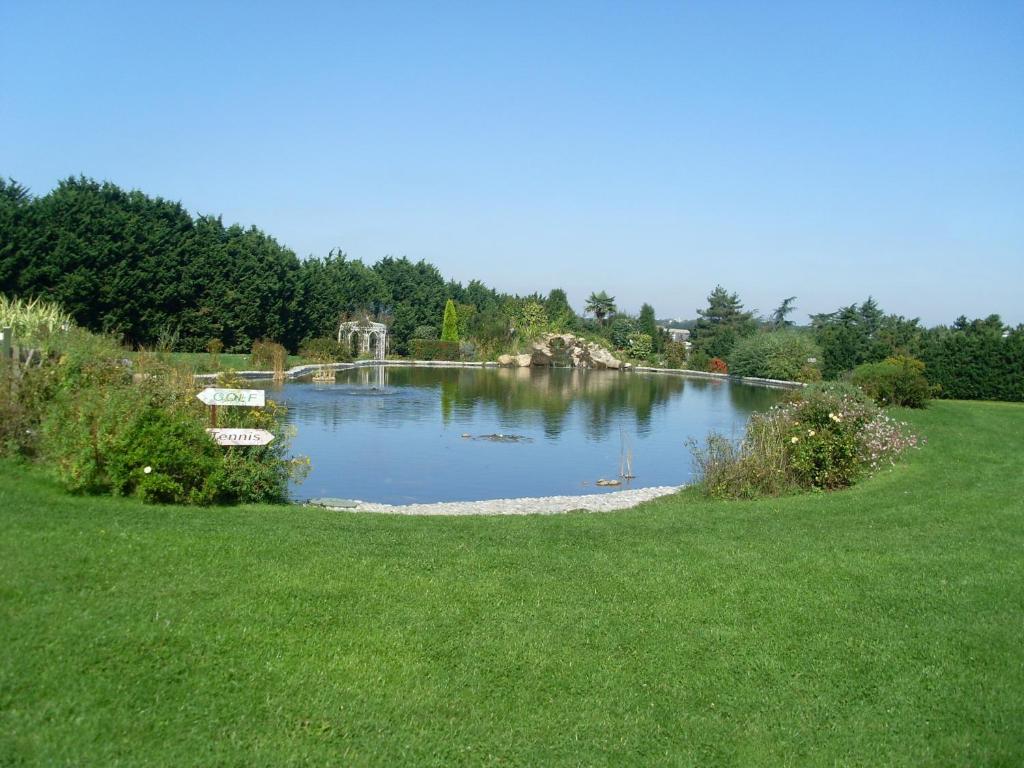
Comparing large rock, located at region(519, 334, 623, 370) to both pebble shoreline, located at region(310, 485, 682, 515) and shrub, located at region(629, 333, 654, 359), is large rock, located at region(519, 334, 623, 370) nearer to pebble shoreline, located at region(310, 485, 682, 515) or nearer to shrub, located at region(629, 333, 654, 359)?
shrub, located at region(629, 333, 654, 359)

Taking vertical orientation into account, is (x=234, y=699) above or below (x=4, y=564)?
below

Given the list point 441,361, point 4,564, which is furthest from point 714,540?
point 441,361

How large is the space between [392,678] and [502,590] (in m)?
1.29

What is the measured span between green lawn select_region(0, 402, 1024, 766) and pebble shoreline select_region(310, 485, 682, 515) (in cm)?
291

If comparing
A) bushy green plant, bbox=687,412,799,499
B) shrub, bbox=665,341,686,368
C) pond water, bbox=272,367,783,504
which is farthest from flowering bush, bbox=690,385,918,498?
shrub, bbox=665,341,686,368

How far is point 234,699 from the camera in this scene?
355 cm

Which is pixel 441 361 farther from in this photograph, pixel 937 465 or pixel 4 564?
pixel 4 564

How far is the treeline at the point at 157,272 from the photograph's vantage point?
2742 centimetres

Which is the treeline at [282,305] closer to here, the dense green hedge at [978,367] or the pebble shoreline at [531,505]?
the dense green hedge at [978,367]

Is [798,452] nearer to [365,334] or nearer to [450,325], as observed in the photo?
[365,334]

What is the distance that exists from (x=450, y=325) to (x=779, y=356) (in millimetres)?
19477

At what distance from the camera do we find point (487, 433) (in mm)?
18266

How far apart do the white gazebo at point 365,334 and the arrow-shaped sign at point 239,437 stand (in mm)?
35430

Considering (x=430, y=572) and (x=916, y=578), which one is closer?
(x=430, y=572)
